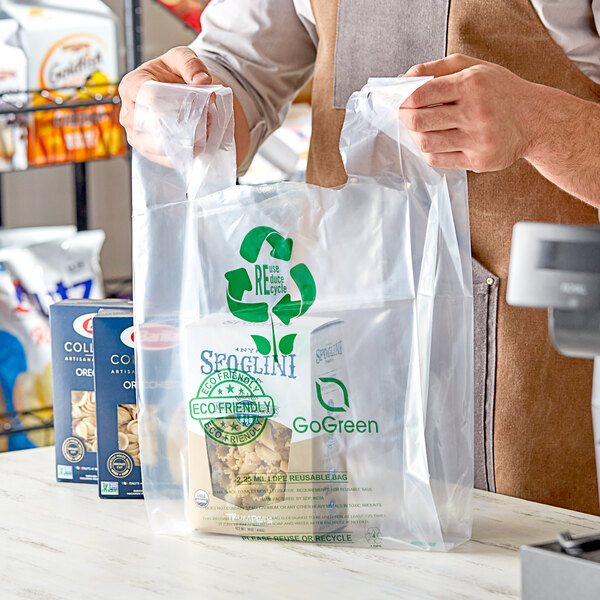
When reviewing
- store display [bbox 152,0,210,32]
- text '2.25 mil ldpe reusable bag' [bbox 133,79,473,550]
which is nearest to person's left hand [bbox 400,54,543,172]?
text '2.25 mil ldpe reusable bag' [bbox 133,79,473,550]

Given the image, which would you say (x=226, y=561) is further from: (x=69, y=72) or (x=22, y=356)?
(x=69, y=72)

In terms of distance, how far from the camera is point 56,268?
66.0 inches

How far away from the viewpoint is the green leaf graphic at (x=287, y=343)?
2.62 feet

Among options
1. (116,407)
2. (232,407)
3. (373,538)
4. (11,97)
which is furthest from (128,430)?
(11,97)

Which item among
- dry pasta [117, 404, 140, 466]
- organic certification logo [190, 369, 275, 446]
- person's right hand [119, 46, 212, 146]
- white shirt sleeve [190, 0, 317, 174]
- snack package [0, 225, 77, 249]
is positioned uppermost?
white shirt sleeve [190, 0, 317, 174]

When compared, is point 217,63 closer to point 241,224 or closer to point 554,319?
point 241,224

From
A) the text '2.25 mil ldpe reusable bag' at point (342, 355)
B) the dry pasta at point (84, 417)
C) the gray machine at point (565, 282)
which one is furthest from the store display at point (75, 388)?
the gray machine at point (565, 282)

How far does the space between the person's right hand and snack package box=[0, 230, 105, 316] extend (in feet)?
2.32

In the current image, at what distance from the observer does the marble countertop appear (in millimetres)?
727

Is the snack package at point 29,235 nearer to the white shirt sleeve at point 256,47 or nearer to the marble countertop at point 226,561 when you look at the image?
the white shirt sleeve at point 256,47

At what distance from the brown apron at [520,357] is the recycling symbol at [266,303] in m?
0.37

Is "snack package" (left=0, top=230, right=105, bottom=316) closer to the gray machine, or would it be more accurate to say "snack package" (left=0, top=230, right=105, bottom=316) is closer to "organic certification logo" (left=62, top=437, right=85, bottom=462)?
"organic certification logo" (left=62, top=437, right=85, bottom=462)

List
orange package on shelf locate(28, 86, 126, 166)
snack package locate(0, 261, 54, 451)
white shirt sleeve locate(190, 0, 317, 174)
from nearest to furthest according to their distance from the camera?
1. white shirt sleeve locate(190, 0, 317, 174)
2. snack package locate(0, 261, 54, 451)
3. orange package on shelf locate(28, 86, 126, 166)

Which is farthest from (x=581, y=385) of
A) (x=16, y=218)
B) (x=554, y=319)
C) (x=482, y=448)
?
(x=16, y=218)
